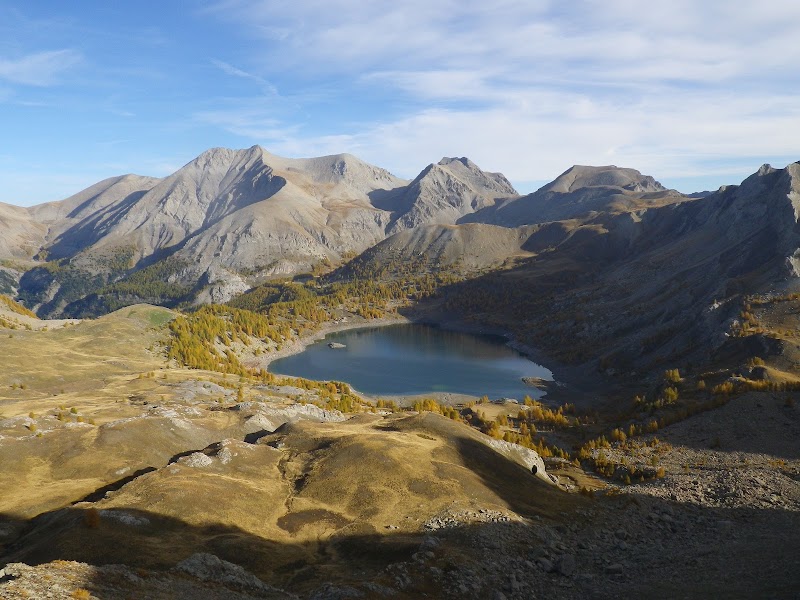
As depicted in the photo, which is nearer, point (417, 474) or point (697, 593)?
point (697, 593)

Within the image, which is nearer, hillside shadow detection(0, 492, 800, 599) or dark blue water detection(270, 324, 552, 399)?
hillside shadow detection(0, 492, 800, 599)

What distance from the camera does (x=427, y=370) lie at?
168250 mm

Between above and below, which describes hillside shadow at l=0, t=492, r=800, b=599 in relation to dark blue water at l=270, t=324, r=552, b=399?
above

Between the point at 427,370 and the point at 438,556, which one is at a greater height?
the point at 438,556

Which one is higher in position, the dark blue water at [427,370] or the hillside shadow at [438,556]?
the hillside shadow at [438,556]

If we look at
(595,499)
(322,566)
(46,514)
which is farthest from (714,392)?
(46,514)

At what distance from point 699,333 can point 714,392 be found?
135 ft

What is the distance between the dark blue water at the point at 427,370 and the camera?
146m

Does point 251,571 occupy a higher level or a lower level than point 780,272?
lower

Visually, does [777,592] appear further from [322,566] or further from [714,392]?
[714,392]

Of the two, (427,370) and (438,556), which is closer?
(438,556)

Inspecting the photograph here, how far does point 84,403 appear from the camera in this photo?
275 ft

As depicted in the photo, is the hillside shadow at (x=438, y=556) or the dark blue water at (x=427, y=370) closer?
the hillside shadow at (x=438, y=556)

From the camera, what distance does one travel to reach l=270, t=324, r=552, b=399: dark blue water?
146125mm
